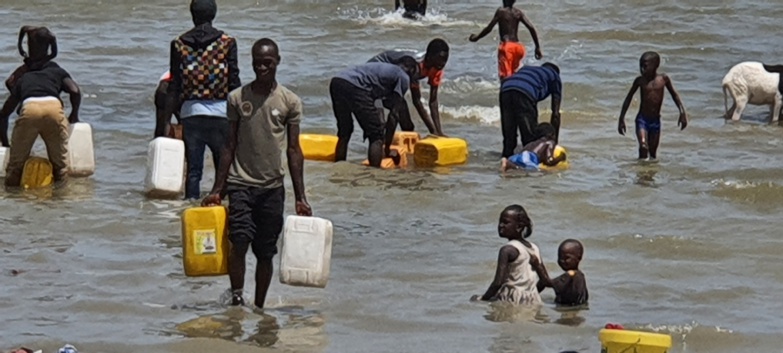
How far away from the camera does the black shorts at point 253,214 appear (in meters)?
7.79

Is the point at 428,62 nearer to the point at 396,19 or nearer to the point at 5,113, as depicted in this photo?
the point at 5,113

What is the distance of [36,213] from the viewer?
10.8m

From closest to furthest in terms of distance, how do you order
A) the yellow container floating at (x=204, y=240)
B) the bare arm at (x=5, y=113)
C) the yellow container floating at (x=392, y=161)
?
the yellow container floating at (x=204, y=240)
the bare arm at (x=5, y=113)
the yellow container floating at (x=392, y=161)

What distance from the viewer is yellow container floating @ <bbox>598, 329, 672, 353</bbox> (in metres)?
6.47

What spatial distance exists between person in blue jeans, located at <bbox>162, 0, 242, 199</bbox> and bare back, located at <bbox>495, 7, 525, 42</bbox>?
249 inches

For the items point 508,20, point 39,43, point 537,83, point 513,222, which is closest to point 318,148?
point 537,83

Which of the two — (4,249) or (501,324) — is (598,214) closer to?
(501,324)

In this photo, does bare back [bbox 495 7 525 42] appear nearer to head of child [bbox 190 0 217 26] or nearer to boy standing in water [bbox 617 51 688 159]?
boy standing in water [bbox 617 51 688 159]

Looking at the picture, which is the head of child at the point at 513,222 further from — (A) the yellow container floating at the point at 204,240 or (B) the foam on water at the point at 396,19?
(B) the foam on water at the point at 396,19

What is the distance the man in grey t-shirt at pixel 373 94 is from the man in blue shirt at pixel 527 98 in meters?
0.93

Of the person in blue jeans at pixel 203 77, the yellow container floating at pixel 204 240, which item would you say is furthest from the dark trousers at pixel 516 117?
the yellow container floating at pixel 204 240

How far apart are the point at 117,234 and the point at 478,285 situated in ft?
8.55

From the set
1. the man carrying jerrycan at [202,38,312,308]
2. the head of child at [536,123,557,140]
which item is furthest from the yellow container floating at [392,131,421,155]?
the man carrying jerrycan at [202,38,312,308]

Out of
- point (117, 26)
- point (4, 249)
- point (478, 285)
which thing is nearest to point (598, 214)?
point (478, 285)
